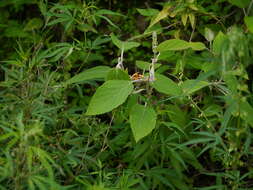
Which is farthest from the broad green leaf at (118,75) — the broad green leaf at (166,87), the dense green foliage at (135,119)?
the broad green leaf at (166,87)

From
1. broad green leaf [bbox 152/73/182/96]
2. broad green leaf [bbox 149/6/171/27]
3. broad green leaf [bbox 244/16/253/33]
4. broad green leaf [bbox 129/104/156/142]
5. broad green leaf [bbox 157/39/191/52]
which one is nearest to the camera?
broad green leaf [bbox 129/104/156/142]

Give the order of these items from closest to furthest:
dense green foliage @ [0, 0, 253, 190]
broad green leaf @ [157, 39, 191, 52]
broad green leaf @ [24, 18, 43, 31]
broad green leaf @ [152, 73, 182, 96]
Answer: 1. dense green foliage @ [0, 0, 253, 190]
2. broad green leaf @ [152, 73, 182, 96]
3. broad green leaf @ [157, 39, 191, 52]
4. broad green leaf @ [24, 18, 43, 31]

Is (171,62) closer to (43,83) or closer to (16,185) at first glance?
(43,83)

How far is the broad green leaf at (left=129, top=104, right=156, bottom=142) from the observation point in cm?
199

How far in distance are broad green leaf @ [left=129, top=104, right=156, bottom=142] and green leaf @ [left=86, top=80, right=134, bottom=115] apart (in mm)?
82

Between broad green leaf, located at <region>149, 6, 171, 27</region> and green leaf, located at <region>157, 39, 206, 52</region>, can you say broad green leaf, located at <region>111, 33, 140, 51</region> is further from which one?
broad green leaf, located at <region>149, 6, 171, 27</region>

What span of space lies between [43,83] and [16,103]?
0.16 m

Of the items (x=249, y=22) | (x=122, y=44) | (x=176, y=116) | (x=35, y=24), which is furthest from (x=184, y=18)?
(x=35, y=24)

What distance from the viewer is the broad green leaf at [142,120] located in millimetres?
1990

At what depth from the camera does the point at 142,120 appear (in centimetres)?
203

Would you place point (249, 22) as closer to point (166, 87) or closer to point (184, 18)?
point (184, 18)

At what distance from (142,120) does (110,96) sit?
17 cm

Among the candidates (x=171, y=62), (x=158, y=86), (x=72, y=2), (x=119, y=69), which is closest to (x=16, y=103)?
(x=119, y=69)

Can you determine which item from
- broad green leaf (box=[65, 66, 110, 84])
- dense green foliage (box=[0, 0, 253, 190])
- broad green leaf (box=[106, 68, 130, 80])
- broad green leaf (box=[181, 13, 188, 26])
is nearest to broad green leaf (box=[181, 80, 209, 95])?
dense green foliage (box=[0, 0, 253, 190])
